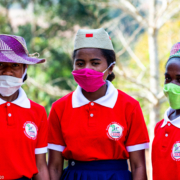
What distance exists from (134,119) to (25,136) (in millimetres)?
968

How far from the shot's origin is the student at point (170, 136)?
8.55ft

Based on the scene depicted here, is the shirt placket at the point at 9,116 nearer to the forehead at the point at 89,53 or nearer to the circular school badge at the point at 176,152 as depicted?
the forehead at the point at 89,53

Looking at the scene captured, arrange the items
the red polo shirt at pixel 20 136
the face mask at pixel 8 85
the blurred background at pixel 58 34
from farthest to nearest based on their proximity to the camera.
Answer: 1. the blurred background at pixel 58 34
2. the face mask at pixel 8 85
3. the red polo shirt at pixel 20 136

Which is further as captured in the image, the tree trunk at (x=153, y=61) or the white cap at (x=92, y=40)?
the tree trunk at (x=153, y=61)

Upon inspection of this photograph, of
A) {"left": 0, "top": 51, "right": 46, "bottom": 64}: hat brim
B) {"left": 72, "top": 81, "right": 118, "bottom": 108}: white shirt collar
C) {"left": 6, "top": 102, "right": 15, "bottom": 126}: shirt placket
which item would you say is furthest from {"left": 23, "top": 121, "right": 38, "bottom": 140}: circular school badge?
{"left": 0, "top": 51, "right": 46, "bottom": 64}: hat brim

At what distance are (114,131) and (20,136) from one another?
81 cm

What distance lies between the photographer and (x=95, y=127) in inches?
109

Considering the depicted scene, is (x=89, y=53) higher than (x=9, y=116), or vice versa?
(x=89, y=53)

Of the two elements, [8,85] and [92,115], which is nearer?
[8,85]

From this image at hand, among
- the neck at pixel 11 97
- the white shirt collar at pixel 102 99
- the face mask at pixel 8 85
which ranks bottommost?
the white shirt collar at pixel 102 99

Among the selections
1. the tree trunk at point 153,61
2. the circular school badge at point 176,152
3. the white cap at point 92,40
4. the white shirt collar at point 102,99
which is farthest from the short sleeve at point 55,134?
the tree trunk at point 153,61

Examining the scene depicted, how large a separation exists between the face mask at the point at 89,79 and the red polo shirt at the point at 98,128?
0.11 meters

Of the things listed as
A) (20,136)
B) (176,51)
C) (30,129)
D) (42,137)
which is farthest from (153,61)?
(20,136)

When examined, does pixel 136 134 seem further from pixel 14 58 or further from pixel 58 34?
pixel 58 34
